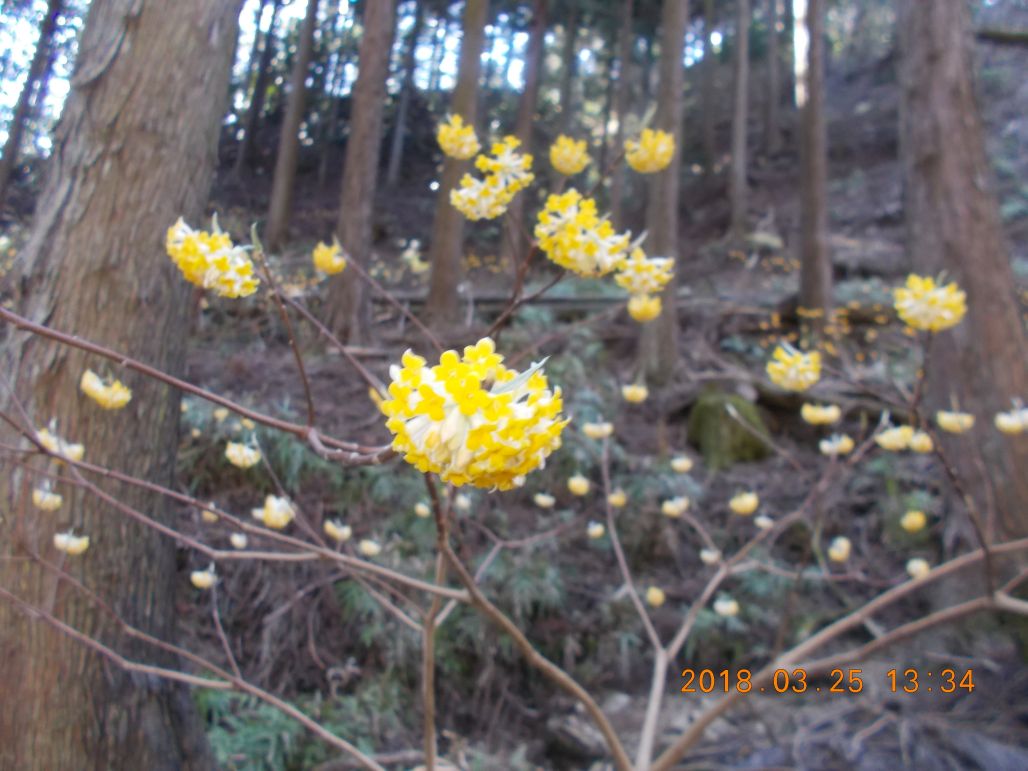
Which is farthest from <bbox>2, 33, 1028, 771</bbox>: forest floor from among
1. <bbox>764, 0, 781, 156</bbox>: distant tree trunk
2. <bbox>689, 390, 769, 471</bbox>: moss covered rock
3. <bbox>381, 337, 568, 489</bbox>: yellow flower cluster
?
<bbox>764, 0, 781, 156</bbox>: distant tree trunk

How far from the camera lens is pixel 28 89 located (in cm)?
638

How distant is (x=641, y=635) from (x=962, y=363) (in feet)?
7.13

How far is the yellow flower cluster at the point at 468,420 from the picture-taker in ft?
2.41

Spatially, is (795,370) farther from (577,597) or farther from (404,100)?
(404,100)

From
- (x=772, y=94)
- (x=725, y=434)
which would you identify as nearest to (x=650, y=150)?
(x=725, y=434)

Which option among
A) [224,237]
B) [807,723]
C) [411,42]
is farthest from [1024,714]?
[411,42]

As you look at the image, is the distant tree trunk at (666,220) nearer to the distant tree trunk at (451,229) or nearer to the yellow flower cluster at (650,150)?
the distant tree trunk at (451,229)

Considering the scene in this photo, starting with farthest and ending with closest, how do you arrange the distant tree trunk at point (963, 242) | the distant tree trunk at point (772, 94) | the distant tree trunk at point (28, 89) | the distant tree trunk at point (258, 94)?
the distant tree trunk at point (772, 94)
the distant tree trunk at point (258, 94)
the distant tree trunk at point (28, 89)
the distant tree trunk at point (963, 242)

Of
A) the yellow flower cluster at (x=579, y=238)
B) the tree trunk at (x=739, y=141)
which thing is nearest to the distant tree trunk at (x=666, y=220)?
the yellow flower cluster at (x=579, y=238)

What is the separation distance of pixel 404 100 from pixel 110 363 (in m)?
13.8

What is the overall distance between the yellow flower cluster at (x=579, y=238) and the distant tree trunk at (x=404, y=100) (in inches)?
525

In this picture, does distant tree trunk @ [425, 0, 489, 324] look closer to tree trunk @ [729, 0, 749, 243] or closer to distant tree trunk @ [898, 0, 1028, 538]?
distant tree trunk @ [898, 0, 1028, 538]

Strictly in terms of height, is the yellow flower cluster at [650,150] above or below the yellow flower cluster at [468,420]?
above

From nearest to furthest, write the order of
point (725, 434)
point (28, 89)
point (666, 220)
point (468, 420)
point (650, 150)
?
point (468, 420) → point (650, 150) → point (725, 434) → point (666, 220) → point (28, 89)
